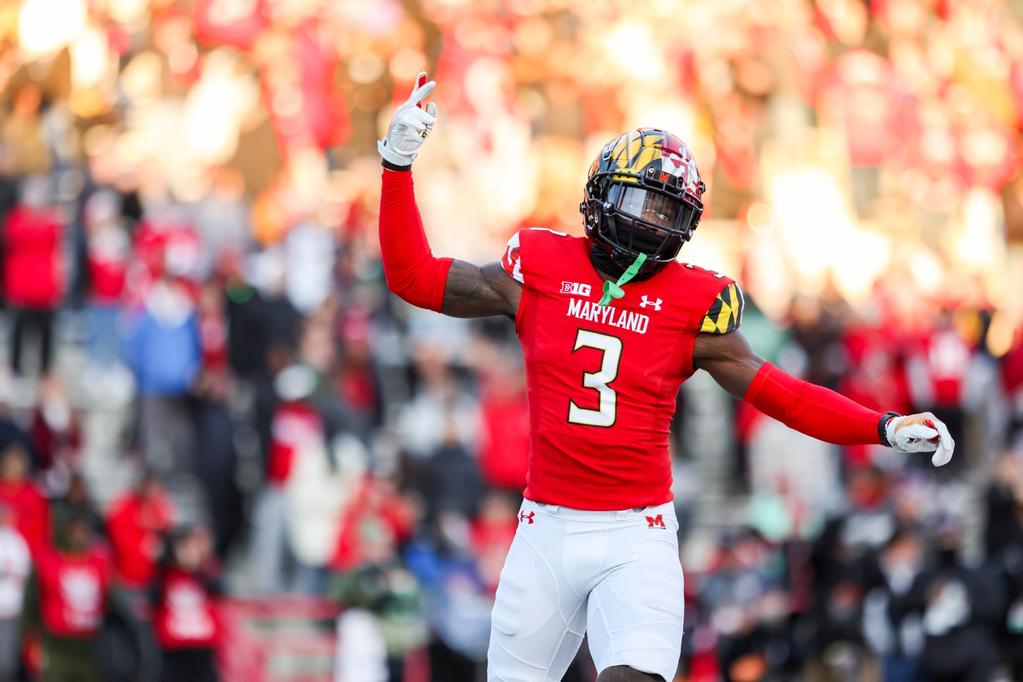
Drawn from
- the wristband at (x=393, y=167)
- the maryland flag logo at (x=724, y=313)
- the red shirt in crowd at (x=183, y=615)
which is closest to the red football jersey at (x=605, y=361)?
the maryland flag logo at (x=724, y=313)

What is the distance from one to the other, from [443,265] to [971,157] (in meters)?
13.6

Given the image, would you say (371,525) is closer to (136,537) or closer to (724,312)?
(136,537)

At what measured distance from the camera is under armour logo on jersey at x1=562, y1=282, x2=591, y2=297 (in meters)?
6.32

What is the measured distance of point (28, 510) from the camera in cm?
1160

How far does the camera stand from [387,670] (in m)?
11.4

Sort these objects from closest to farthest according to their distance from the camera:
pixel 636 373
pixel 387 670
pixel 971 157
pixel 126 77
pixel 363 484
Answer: pixel 636 373 < pixel 387 670 < pixel 363 484 < pixel 126 77 < pixel 971 157

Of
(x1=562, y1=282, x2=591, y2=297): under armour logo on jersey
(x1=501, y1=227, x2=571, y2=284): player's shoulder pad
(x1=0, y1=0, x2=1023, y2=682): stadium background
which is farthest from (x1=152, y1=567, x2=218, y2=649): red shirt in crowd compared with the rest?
(x1=562, y1=282, x2=591, y2=297): under armour logo on jersey

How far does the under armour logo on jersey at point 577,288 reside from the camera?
6.32 meters

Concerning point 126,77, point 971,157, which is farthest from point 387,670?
point 971,157

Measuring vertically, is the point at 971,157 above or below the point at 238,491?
above

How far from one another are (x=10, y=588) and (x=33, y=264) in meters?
2.92

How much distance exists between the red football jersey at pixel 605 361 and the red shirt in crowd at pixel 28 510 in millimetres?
6039

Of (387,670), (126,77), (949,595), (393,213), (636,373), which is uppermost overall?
(126,77)

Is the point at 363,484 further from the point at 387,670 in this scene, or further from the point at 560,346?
the point at 560,346
